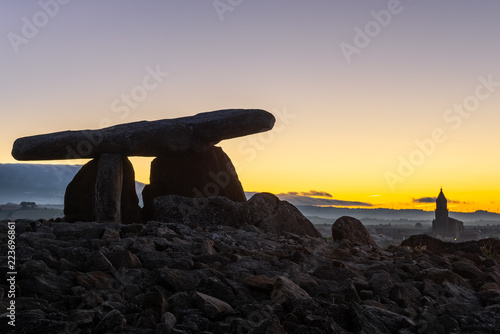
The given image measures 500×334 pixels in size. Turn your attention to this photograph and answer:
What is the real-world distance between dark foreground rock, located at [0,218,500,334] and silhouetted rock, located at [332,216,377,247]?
3.24 metres

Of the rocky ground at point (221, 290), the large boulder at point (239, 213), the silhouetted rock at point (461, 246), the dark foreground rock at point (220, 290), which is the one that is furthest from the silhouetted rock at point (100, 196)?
the silhouetted rock at point (461, 246)

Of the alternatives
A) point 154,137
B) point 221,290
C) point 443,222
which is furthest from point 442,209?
point 221,290

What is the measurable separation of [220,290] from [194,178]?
30.4 ft

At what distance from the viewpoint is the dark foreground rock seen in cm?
427

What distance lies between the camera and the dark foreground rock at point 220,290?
4270mm

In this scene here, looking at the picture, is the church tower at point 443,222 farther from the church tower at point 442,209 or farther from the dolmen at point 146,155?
the dolmen at point 146,155

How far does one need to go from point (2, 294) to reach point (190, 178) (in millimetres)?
9546

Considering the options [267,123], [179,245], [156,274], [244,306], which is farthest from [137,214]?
[244,306]

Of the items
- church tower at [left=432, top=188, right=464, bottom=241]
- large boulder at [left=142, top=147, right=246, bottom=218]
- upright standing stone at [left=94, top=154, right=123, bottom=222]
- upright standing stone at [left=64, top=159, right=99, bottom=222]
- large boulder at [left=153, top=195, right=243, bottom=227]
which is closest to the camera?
large boulder at [left=153, top=195, right=243, bottom=227]

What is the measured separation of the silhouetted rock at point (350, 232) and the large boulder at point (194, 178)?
3.88m

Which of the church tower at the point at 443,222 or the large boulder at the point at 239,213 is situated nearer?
the large boulder at the point at 239,213

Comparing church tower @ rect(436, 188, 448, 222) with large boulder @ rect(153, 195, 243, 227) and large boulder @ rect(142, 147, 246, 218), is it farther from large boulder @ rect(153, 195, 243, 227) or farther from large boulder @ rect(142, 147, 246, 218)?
large boulder @ rect(153, 195, 243, 227)

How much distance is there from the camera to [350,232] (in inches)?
431

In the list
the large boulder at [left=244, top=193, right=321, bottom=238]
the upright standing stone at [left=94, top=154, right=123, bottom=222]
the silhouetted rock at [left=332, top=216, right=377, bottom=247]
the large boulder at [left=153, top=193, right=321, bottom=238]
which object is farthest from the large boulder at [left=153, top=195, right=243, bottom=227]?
the silhouetted rock at [left=332, top=216, right=377, bottom=247]
